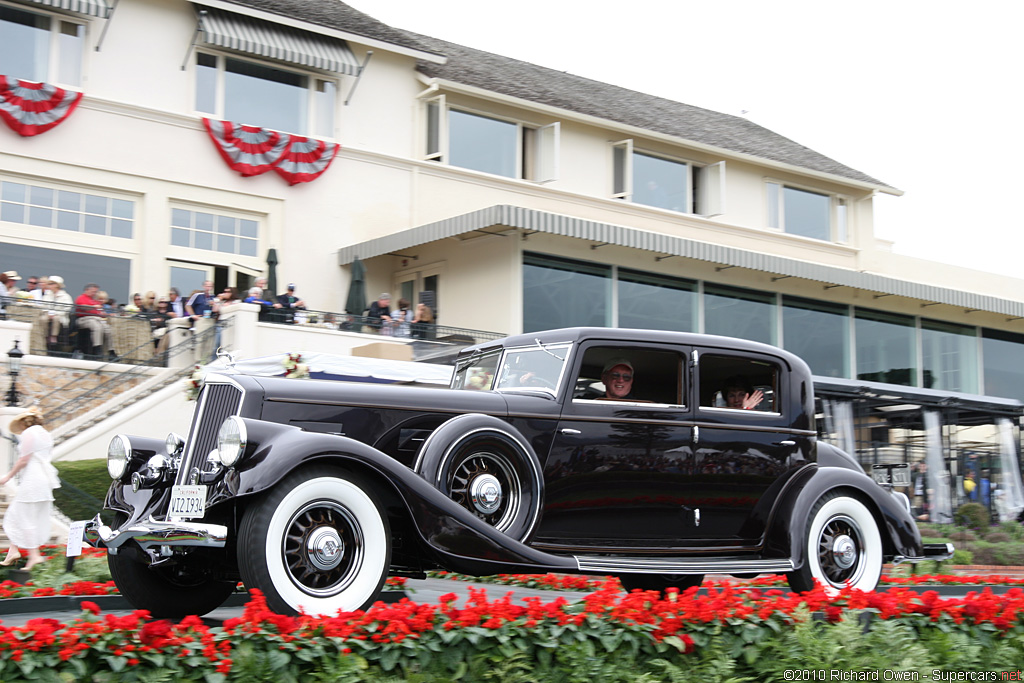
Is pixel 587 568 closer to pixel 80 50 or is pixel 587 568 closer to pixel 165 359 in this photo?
pixel 165 359

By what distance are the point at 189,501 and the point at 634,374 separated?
128 inches

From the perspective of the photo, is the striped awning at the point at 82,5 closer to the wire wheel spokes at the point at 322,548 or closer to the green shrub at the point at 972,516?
the wire wheel spokes at the point at 322,548

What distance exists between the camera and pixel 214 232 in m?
20.7

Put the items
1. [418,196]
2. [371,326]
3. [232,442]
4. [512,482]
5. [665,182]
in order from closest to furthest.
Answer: [232,442] < [512,482] < [371,326] < [418,196] < [665,182]

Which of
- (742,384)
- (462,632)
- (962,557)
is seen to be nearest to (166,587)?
(462,632)

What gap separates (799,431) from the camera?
798 cm

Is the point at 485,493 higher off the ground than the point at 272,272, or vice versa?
the point at 272,272

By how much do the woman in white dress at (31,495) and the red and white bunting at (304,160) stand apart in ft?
36.3

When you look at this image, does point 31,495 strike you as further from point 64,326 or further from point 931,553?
point 931,553

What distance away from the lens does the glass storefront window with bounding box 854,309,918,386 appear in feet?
84.2

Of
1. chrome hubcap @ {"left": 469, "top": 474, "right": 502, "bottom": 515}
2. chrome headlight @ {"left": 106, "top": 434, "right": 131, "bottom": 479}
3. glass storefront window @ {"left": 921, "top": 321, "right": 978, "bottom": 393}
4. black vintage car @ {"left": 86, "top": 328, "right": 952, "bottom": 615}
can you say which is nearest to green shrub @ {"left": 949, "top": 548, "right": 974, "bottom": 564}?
black vintage car @ {"left": 86, "top": 328, "right": 952, "bottom": 615}

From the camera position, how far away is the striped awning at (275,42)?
66.5 feet

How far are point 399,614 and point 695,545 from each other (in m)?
2.90

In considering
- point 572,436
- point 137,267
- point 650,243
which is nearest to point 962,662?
point 572,436
